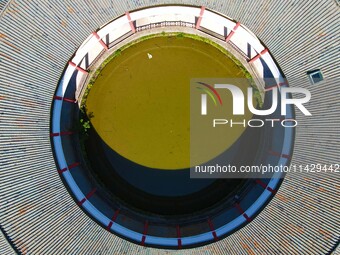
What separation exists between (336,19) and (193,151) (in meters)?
11.3

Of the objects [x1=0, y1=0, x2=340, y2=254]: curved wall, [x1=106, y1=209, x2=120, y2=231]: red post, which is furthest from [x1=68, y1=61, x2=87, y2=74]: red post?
[x1=106, y1=209, x2=120, y2=231]: red post

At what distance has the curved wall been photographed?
62.6 ft

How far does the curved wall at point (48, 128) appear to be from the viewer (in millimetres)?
19094

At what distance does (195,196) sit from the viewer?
2452 centimetres

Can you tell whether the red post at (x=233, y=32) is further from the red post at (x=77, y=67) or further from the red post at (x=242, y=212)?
the red post at (x=242, y=212)

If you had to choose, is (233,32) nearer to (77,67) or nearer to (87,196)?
(77,67)

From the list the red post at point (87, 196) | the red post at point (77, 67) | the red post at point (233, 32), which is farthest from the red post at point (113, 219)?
the red post at point (233, 32)

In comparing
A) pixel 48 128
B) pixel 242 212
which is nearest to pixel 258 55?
pixel 242 212

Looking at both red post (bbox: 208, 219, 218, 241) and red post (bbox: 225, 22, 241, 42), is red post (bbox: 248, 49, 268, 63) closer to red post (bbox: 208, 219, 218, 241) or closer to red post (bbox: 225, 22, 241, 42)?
red post (bbox: 225, 22, 241, 42)

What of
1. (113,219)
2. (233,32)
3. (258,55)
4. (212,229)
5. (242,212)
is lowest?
(212,229)

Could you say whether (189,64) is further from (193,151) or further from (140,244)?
(140,244)

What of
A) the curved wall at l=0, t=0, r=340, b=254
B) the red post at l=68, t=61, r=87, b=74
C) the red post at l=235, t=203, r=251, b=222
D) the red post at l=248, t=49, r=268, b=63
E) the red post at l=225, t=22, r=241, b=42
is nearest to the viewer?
the curved wall at l=0, t=0, r=340, b=254

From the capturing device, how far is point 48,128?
20281mm

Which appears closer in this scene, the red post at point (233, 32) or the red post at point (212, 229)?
the red post at point (212, 229)
